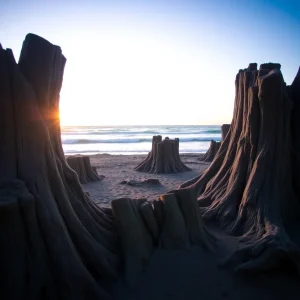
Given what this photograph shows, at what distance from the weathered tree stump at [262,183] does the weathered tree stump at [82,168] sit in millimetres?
6292

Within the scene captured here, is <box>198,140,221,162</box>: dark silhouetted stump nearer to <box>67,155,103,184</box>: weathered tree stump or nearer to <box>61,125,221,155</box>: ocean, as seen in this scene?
<box>67,155,103,184</box>: weathered tree stump

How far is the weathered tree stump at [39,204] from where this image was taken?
2.58 meters

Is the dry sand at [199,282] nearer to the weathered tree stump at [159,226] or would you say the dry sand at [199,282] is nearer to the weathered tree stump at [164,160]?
Result: the weathered tree stump at [159,226]

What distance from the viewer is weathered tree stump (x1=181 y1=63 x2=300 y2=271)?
3.34 m

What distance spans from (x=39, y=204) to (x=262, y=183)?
3129 mm

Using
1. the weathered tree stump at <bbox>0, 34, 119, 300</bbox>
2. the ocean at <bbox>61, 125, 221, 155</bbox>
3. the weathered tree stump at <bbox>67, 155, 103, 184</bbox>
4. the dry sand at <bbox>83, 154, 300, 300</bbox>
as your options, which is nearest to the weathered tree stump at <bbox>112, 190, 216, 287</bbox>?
the dry sand at <bbox>83, 154, 300, 300</bbox>

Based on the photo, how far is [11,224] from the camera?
255 cm

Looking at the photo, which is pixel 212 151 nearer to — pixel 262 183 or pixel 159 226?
pixel 262 183

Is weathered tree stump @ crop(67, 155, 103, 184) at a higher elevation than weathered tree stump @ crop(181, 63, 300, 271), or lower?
lower

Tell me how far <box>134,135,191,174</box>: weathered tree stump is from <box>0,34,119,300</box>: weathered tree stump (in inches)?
361

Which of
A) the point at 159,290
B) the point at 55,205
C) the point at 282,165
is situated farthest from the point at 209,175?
the point at 55,205

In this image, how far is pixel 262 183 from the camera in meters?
4.06

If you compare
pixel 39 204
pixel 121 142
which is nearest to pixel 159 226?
pixel 39 204

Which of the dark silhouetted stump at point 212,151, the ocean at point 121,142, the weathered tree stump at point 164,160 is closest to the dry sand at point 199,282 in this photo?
the weathered tree stump at point 164,160
